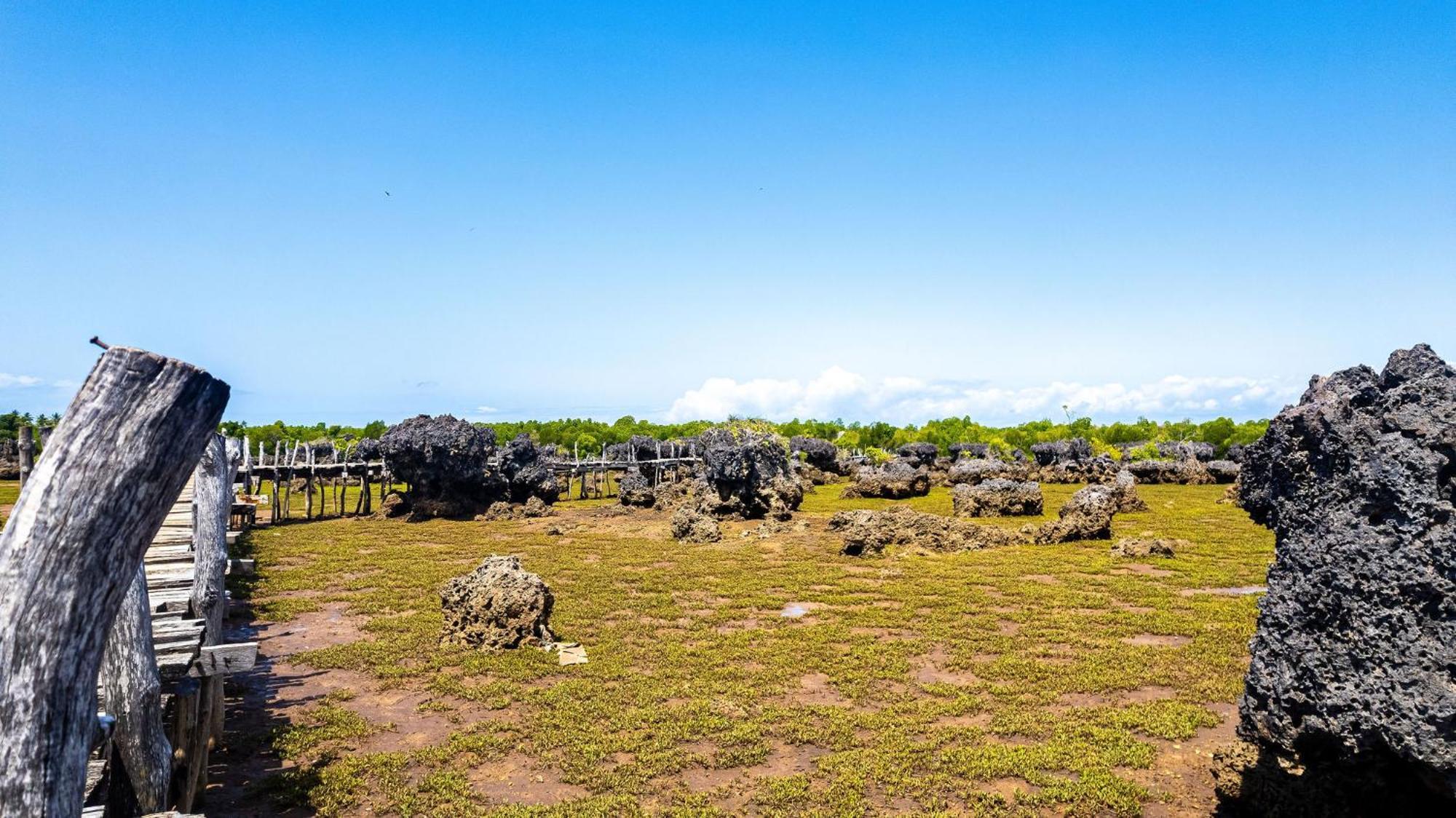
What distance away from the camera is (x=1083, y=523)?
20.2 m

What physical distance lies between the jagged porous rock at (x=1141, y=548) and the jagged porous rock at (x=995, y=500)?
7.33 m

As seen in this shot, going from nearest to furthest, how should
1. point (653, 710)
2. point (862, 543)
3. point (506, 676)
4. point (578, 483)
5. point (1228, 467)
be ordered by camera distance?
point (653, 710) → point (506, 676) → point (862, 543) → point (1228, 467) → point (578, 483)

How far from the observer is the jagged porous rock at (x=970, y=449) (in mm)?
52188

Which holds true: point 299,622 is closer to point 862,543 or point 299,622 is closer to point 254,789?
point 254,789

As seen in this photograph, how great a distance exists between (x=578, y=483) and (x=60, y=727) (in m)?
40.6

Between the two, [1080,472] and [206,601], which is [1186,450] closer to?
[1080,472]

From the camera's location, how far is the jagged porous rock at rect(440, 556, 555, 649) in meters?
10.9

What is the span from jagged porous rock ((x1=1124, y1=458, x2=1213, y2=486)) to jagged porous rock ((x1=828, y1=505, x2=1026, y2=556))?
22332mm

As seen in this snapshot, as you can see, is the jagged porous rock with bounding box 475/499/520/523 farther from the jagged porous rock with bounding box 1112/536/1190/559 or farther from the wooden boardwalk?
the wooden boardwalk

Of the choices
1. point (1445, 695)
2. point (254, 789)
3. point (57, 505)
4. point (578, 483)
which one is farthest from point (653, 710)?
point (578, 483)

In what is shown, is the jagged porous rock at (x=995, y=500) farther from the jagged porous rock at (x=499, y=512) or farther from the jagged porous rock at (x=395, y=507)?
the jagged porous rock at (x=395, y=507)

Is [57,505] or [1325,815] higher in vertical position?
[57,505]

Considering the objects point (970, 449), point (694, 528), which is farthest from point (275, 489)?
point (970, 449)

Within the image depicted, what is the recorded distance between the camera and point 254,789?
266 inches
